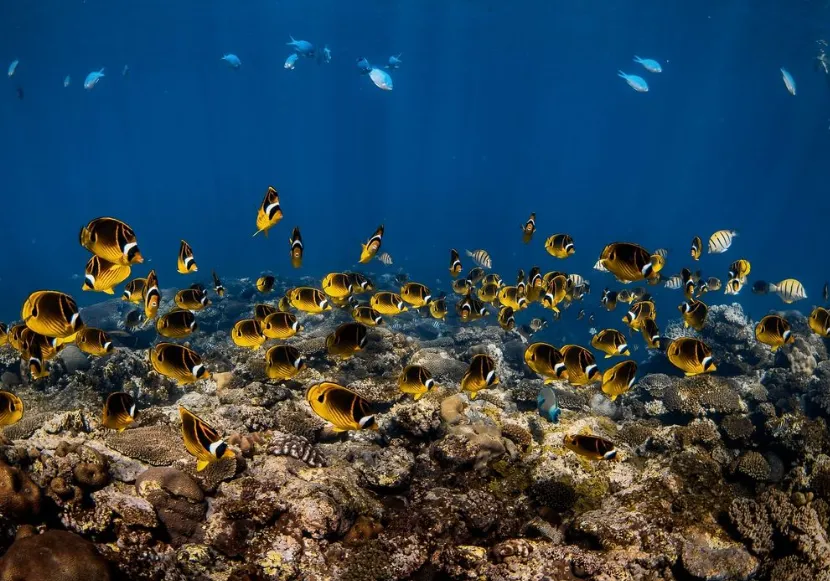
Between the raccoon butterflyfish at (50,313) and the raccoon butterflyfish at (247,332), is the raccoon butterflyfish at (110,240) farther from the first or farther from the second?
the raccoon butterflyfish at (247,332)

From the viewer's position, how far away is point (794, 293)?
8250 millimetres

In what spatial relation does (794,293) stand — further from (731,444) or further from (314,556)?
(314,556)

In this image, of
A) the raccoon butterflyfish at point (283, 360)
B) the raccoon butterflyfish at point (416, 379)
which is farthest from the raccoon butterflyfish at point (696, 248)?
the raccoon butterflyfish at point (283, 360)

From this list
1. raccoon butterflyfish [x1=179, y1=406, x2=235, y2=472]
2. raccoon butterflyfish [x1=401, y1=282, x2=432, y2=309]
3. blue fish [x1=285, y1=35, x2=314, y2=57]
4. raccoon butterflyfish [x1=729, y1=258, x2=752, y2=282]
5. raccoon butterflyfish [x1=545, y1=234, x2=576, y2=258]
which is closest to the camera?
raccoon butterflyfish [x1=179, y1=406, x2=235, y2=472]

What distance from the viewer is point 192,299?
5.94 metres

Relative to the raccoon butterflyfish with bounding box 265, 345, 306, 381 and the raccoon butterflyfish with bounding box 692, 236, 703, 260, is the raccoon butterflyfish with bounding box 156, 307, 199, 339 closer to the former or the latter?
the raccoon butterflyfish with bounding box 265, 345, 306, 381

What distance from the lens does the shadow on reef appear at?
4.00 meters

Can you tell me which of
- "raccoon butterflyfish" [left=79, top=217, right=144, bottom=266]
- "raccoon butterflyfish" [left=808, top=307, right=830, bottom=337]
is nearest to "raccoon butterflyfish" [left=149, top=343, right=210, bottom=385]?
"raccoon butterflyfish" [left=79, top=217, right=144, bottom=266]

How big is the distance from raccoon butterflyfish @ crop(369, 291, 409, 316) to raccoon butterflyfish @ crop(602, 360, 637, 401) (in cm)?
290

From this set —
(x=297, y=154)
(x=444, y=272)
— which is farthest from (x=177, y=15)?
(x=297, y=154)

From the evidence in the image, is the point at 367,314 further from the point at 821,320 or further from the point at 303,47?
the point at 303,47

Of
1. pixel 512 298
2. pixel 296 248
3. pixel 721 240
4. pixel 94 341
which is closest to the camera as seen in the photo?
pixel 296 248

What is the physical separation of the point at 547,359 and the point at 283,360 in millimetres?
2592

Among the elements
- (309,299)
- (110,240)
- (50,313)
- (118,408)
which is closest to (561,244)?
(309,299)
